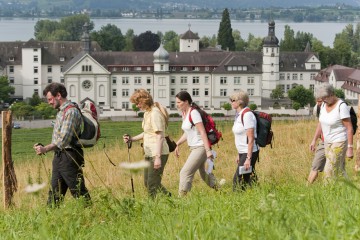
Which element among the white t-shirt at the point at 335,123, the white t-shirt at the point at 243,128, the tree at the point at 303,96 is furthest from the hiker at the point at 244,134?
the tree at the point at 303,96

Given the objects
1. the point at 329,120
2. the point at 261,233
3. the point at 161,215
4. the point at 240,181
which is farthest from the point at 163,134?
the point at 261,233

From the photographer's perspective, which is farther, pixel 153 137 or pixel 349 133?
pixel 153 137

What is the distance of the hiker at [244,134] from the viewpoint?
28.9 ft

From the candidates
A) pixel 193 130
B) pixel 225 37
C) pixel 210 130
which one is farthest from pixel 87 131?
pixel 225 37

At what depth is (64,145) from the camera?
7.96 metres

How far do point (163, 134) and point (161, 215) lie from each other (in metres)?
2.59

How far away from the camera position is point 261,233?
482 cm

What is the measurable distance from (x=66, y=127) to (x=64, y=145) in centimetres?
17

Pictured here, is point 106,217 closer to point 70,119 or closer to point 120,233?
point 120,233

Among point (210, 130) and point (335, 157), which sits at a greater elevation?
point (210, 130)

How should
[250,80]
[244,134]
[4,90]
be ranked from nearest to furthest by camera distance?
1. [244,134]
2. [4,90]
3. [250,80]

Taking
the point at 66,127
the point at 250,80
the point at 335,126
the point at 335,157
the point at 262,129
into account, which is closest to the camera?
the point at 66,127

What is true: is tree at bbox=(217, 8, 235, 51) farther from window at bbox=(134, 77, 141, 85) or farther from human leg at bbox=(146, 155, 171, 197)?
human leg at bbox=(146, 155, 171, 197)

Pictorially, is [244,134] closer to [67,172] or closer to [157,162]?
[157,162]
